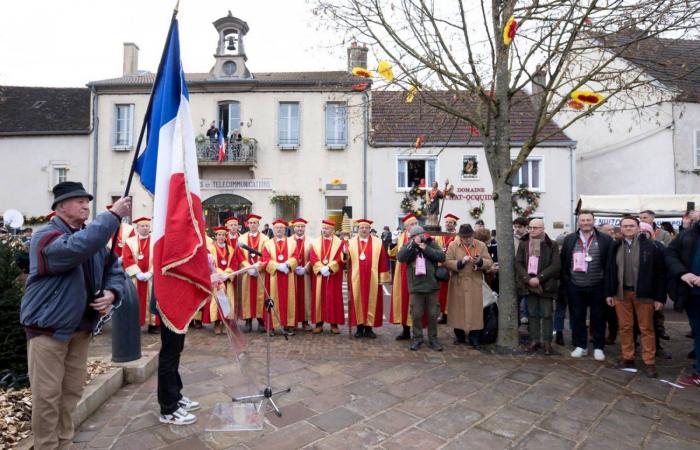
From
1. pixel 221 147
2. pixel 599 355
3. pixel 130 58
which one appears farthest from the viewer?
pixel 130 58

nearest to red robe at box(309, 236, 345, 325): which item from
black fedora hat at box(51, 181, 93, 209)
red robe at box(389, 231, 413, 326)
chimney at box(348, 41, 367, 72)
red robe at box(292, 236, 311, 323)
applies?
red robe at box(292, 236, 311, 323)

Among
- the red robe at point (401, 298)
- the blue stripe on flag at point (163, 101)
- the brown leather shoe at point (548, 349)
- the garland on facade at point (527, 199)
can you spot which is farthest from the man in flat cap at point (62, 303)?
the garland on facade at point (527, 199)

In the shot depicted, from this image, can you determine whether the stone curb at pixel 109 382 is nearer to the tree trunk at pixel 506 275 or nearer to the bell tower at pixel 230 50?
the tree trunk at pixel 506 275

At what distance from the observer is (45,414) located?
3.04 metres

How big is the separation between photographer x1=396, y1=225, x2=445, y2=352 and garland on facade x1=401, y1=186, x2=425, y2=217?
12982mm

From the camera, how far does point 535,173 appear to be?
20328 millimetres

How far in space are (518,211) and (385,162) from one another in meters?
6.46

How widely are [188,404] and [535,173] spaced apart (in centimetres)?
1961

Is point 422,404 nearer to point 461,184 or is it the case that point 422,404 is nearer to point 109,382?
point 109,382

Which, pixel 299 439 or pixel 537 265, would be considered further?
pixel 537 265

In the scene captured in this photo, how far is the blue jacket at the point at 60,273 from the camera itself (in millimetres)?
2883

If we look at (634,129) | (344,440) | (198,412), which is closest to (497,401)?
(344,440)

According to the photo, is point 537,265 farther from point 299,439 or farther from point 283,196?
point 283,196

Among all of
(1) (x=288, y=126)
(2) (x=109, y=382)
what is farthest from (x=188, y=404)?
(1) (x=288, y=126)
